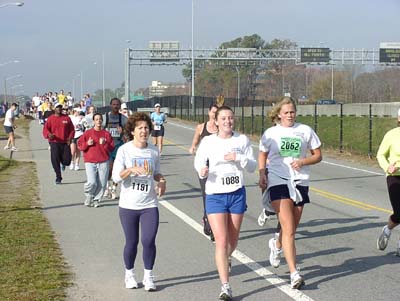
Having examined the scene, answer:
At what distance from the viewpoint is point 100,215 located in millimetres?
11922

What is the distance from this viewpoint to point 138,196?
6.93 meters

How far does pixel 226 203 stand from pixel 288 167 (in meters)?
0.87

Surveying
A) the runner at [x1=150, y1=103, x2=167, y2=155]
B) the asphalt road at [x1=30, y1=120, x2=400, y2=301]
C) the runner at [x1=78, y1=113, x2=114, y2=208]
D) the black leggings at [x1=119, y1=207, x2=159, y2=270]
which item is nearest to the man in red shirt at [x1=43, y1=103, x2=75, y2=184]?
the asphalt road at [x1=30, y1=120, x2=400, y2=301]

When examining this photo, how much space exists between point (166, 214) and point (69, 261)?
12.6 feet

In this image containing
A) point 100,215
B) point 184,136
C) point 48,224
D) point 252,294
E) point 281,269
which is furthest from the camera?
point 184,136

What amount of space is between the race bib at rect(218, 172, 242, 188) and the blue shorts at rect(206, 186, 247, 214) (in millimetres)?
70

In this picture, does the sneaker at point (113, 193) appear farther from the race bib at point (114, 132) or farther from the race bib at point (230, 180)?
the race bib at point (230, 180)

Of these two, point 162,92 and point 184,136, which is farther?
point 162,92

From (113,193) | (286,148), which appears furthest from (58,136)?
(286,148)

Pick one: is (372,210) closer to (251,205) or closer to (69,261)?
(251,205)

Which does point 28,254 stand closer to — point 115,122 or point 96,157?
point 96,157

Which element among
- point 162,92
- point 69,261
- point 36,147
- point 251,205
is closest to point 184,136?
point 36,147

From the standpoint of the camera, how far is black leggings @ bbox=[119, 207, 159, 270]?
6887mm

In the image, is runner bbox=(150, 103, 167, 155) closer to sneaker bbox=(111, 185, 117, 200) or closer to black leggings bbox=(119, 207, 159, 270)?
sneaker bbox=(111, 185, 117, 200)
